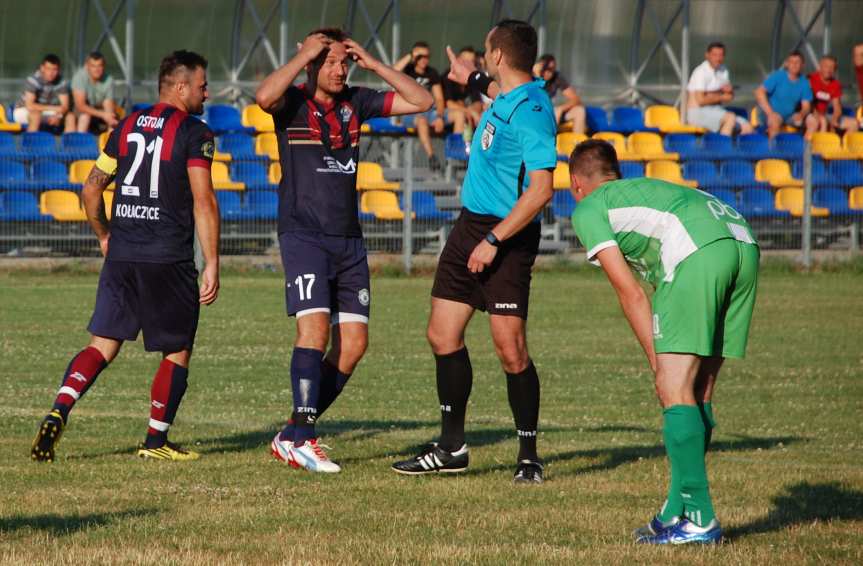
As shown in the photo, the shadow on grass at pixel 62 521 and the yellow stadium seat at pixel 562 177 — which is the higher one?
the yellow stadium seat at pixel 562 177

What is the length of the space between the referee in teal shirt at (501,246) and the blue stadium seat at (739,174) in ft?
56.0

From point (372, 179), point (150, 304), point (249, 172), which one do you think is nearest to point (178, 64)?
point (150, 304)

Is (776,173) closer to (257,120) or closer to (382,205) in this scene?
(382,205)

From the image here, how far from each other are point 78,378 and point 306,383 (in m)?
1.23

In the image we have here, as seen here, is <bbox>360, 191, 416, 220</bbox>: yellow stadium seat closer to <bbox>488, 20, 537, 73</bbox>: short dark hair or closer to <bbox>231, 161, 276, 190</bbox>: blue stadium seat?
<bbox>231, 161, 276, 190</bbox>: blue stadium seat

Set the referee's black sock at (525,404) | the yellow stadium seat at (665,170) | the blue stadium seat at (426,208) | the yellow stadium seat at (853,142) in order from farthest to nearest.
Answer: the yellow stadium seat at (853,142)
the yellow stadium seat at (665,170)
the blue stadium seat at (426,208)
the referee's black sock at (525,404)

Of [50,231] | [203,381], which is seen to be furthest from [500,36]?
[50,231]

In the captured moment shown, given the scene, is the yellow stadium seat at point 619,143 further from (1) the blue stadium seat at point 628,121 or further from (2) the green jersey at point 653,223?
(2) the green jersey at point 653,223

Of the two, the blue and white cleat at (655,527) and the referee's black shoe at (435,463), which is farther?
the referee's black shoe at (435,463)

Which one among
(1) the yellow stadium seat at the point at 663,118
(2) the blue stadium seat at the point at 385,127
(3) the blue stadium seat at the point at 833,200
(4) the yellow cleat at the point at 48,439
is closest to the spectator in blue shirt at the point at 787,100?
(1) the yellow stadium seat at the point at 663,118

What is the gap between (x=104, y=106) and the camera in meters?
22.9

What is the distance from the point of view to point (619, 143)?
25.0 m

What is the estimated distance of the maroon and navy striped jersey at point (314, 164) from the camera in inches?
322

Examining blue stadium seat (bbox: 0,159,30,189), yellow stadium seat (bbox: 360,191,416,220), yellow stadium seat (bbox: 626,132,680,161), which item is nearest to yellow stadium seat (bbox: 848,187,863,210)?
yellow stadium seat (bbox: 626,132,680,161)
